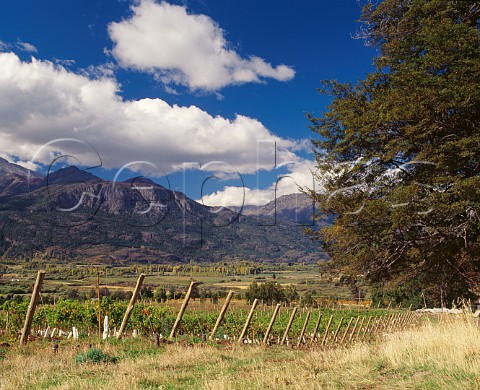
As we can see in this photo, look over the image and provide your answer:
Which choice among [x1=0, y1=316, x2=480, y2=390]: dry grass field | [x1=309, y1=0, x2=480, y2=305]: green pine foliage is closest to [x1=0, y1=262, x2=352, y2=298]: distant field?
[x1=309, y1=0, x2=480, y2=305]: green pine foliage

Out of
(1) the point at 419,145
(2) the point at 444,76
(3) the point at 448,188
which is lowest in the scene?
(3) the point at 448,188

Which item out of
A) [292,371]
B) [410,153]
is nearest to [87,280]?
[410,153]

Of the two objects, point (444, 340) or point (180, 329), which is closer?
point (444, 340)

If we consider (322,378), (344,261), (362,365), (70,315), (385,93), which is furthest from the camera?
(70,315)

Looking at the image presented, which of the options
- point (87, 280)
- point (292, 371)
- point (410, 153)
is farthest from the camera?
point (87, 280)

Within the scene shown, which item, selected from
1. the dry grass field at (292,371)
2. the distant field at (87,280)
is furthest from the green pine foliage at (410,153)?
the distant field at (87,280)

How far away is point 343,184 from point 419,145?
11.3 ft

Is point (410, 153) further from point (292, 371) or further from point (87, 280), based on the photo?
point (87, 280)

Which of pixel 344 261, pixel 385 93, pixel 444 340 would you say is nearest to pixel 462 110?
pixel 385 93

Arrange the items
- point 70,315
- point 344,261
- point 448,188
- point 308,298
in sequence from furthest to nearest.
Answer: point 308,298 → point 70,315 → point 344,261 → point 448,188

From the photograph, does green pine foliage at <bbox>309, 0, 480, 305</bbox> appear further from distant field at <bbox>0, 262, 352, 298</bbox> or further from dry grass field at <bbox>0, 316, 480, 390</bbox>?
distant field at <bbox>0, 262, 352, 298</bbox>

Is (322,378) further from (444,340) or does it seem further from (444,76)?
(444,76)

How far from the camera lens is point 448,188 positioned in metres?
13.7

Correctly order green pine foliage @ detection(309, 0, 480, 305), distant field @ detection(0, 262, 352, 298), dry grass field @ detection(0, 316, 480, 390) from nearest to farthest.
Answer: dry grass field @ detection(0, 316, 480, 390) → green pine foliage @ detection(309, 0, 480, 305) → distant field @ detection(0, 262, 352, 298)
